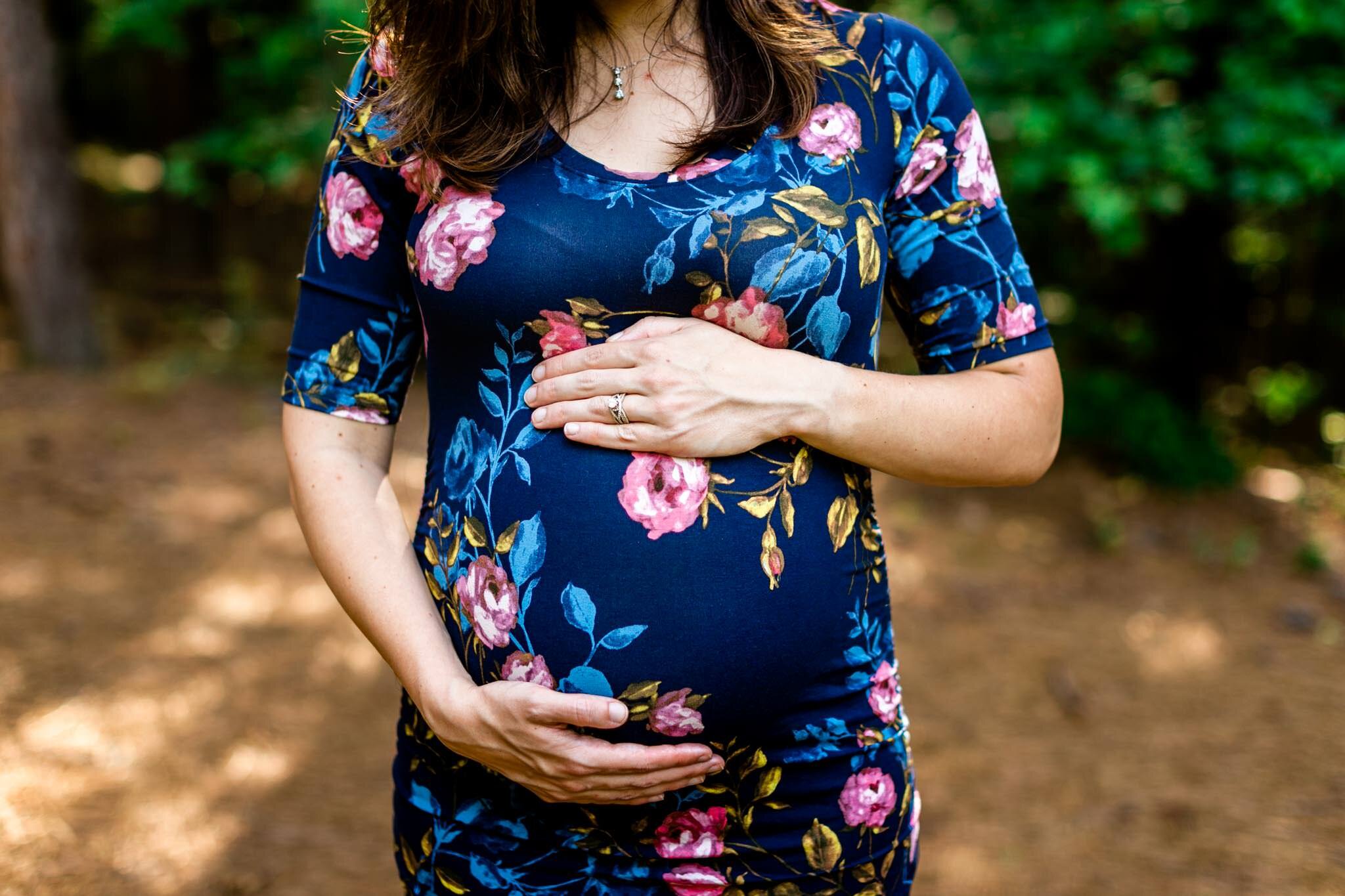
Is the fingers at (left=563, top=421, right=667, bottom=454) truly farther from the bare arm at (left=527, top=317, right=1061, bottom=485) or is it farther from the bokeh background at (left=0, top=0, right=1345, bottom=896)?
the bokeh background at (left=0, top=0, right=1345, bottom=896)

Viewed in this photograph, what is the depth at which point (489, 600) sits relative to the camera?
132 cm

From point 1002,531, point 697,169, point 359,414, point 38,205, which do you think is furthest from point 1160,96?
point 38,205

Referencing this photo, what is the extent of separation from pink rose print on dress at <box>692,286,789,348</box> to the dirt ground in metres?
2.35

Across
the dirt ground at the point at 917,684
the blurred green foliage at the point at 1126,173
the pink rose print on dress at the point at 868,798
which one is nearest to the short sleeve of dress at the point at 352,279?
the pink rose print on dress at the point at 868,798

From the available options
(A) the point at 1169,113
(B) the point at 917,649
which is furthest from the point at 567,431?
(A) the point at 1169,113

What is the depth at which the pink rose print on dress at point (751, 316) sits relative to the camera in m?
1.30

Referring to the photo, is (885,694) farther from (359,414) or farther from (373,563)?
(359,414)

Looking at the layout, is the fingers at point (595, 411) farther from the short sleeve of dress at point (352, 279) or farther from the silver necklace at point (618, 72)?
the silver necklace at point (618, 72)

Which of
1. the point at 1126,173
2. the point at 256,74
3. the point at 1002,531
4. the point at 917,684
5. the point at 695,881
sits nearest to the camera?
the point at 695,881

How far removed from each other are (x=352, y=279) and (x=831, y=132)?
670mm

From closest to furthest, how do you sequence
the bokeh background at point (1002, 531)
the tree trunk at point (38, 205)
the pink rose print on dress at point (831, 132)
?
the pink rose print on dress at point (831, 132) < the bokeh background at point (1002, 531) < the tree trunk at point (38, 205)

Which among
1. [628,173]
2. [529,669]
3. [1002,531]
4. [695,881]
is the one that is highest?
[628,173]

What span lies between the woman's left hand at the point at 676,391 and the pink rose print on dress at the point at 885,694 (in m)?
0.38

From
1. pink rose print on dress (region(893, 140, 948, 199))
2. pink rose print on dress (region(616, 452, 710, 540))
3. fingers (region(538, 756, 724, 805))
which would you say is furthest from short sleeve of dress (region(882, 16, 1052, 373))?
fingers (region(538, 756, 724, 805))
